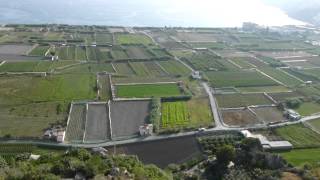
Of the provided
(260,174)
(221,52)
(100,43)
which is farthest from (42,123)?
(221,52)

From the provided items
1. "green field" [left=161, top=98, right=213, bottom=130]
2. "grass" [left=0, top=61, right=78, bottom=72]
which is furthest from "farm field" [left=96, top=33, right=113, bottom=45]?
"green field" [left=161, top=98, right=213, bottom=130]

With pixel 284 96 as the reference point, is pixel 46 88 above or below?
above

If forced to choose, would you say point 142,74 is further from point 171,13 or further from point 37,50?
point 171,13

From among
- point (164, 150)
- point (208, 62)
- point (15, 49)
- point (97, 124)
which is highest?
point (15, 49)

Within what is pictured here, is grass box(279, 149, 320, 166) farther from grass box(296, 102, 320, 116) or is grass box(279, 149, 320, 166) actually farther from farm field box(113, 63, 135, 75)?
farm field box(113, 63, 135, 75)

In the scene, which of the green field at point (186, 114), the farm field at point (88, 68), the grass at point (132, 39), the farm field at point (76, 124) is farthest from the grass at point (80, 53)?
the green field at point (186, 114)

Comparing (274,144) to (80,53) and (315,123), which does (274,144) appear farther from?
(80,53)

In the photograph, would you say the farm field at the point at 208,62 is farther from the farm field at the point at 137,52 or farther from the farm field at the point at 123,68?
the farm field at the point at 123,68

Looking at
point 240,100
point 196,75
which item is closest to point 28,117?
point 240,100
